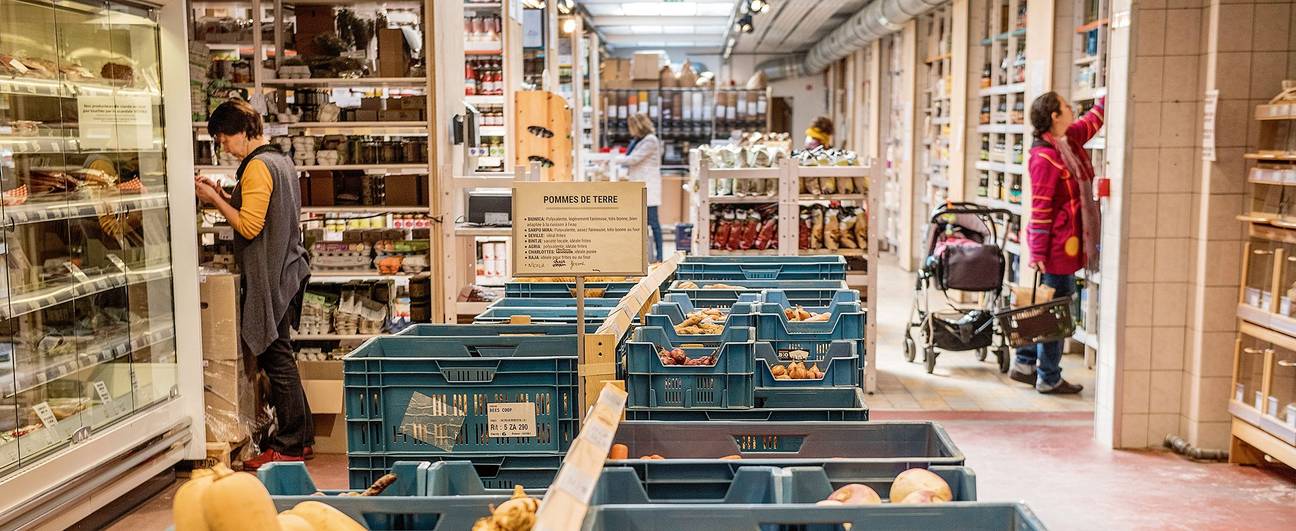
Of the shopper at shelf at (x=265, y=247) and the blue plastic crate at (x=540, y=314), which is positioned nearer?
the blue plastic crate at (x=540, y=314)

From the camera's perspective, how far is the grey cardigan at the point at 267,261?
18.0ft

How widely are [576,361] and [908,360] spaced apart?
18.2 feet

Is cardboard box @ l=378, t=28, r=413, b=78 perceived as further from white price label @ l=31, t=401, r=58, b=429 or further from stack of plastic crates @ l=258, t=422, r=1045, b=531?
stack of plastic crates @ l=258, t=422, r=1045, b=531

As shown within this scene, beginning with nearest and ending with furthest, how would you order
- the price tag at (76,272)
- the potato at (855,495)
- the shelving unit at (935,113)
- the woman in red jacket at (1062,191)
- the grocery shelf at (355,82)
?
the potato at (855,495)
the price tag at (76,272)
the grocery shelf at (355,82)
the woman in red jacket at (1062,191)
the shelving unit at (935,113)

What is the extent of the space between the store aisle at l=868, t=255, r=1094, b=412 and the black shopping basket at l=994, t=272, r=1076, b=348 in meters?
0.38

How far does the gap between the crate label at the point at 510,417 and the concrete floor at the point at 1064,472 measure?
214 centimetres

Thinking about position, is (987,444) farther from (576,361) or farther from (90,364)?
(90,364)

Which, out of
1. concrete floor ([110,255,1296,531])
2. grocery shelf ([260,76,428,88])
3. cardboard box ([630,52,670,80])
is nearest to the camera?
concrete floor ([110,255,1296,531])

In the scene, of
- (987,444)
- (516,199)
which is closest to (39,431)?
(516,199)

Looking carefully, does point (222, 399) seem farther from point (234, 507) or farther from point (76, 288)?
point (234, 507)

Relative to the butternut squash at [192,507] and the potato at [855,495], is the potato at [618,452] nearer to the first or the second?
the potato at [855,495]

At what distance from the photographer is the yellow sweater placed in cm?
540

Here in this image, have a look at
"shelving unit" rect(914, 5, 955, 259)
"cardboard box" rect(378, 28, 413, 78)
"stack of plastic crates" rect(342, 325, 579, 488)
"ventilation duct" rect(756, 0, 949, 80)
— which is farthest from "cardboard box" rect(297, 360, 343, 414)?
"ventilation duct" rect(756, 0, 949, 80)

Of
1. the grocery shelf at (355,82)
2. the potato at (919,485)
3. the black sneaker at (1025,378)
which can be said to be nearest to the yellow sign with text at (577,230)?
the potato at (919,485)
